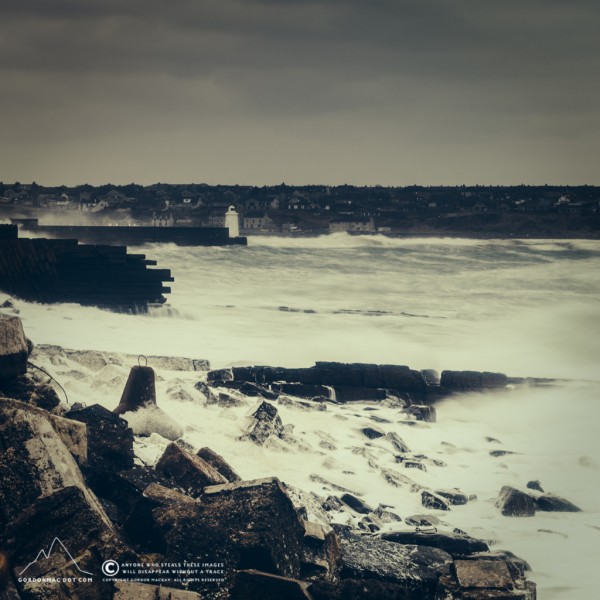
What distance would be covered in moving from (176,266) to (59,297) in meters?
21.9

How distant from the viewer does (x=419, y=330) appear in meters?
18.7

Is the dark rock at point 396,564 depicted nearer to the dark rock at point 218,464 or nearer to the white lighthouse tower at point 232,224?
the dark rock at point 218,464

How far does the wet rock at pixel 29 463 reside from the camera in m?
4.49

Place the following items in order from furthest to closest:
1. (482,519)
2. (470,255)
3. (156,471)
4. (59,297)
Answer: (470,255), (59,297), (482,519), (156,471)

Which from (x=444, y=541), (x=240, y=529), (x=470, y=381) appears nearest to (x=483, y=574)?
(x=444, y=541)

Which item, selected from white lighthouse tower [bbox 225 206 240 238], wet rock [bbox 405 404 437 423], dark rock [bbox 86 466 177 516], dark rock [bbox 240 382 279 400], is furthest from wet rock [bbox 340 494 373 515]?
white lighthouse tower [bbox 225 206 240 238]

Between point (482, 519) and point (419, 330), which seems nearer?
point (482, 519)

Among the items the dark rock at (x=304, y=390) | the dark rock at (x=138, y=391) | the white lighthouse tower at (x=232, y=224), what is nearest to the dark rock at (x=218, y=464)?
the dark rock at (x=138, y=391)

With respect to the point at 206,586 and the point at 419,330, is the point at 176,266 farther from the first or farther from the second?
the point at 206,586

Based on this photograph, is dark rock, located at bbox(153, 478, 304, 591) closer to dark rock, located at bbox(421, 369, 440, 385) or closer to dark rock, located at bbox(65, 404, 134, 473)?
dark rock, located at bbox(65, 404, 134, 473)

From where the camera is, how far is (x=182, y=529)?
180 inches

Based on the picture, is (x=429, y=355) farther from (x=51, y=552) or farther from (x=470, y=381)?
(x=51, y=552)

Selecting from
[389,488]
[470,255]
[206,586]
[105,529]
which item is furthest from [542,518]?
[470,255]

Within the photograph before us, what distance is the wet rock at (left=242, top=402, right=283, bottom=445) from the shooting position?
7.25 meters
